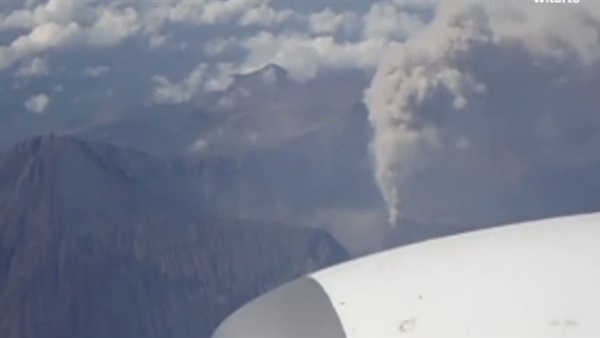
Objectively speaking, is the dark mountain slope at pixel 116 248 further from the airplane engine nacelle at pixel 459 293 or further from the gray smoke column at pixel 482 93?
the airplane engine nacelle at pixel 459 293

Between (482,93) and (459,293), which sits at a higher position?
(482,93)

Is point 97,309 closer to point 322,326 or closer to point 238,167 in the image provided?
point 238,167

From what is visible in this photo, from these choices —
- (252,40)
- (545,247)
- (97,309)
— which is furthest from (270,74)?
(545,247)

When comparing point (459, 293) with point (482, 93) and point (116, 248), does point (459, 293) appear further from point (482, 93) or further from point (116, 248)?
point (116, 248)

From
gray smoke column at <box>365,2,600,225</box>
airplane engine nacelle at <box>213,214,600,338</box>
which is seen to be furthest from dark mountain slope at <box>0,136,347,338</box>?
airplane engine nacelle at <box>213,214,600,338</box>

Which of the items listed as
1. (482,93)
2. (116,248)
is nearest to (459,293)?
(482,93)
